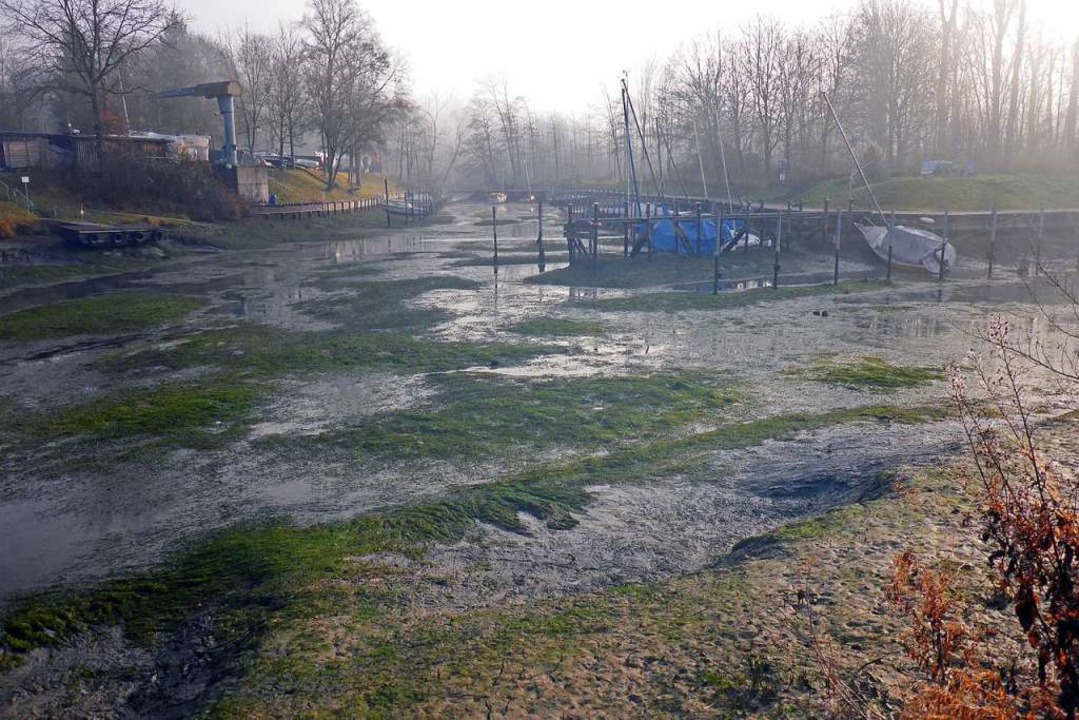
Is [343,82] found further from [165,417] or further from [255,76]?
[165,417]

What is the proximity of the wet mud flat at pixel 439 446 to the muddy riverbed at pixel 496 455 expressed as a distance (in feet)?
0.16

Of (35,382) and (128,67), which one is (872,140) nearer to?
(128,67)

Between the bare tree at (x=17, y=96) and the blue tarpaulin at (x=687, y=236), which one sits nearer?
the blue tarpaulin at (x=687, y=236)

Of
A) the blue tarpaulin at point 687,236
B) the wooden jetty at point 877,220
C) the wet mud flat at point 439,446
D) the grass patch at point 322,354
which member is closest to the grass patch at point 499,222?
the wooden jetty at point 877,220

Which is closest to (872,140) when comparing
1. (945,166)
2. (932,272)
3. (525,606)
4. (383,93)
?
(945,166)

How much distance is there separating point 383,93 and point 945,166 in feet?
146

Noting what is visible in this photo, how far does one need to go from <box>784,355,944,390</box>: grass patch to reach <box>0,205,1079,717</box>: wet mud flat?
3.6 inches

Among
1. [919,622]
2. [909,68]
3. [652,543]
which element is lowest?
[652,543]

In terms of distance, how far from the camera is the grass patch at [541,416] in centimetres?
1222

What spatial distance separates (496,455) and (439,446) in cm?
91

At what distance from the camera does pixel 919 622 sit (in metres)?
4.24

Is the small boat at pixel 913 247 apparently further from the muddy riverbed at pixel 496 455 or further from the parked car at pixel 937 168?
the parked car at pixel 937 168

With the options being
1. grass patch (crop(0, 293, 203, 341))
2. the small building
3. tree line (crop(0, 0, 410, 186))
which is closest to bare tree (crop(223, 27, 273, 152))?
tree line (crop(0, 0, 410, 186))

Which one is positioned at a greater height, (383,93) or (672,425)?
(383,93)
